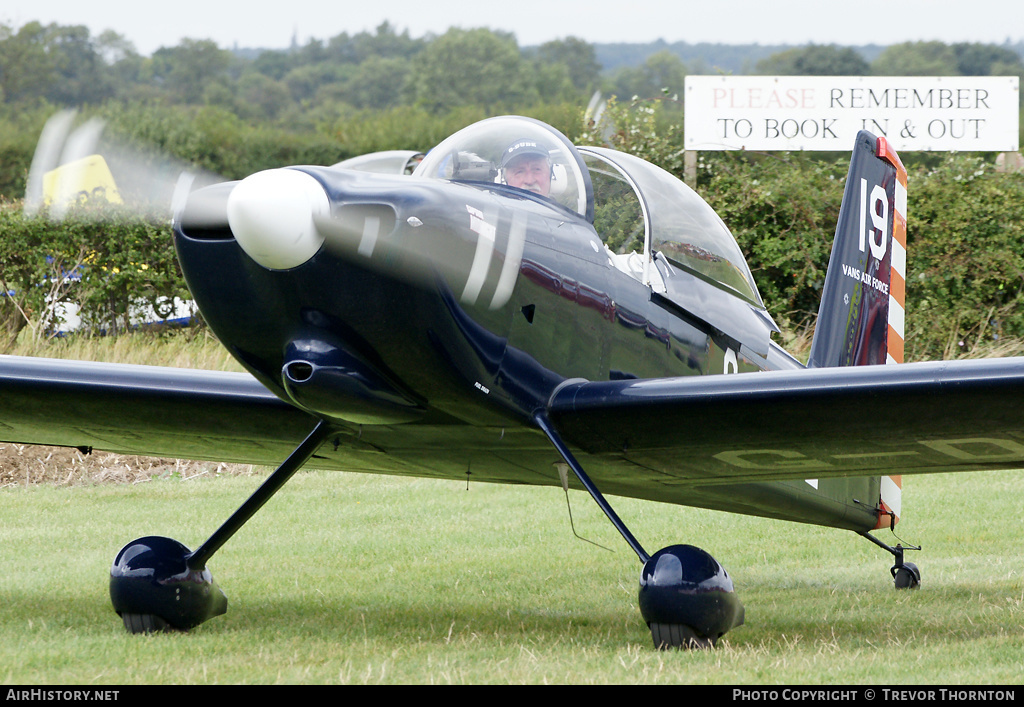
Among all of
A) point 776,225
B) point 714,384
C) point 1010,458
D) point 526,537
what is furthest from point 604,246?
point 776,225

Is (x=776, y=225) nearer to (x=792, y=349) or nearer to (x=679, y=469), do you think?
(x=792, y=349)

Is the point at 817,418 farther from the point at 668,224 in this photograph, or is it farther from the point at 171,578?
the point at 171,578

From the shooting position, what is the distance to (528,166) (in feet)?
14.5

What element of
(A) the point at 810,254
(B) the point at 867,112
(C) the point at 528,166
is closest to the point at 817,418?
(C) the point at 528,166

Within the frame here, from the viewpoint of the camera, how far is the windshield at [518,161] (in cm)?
440

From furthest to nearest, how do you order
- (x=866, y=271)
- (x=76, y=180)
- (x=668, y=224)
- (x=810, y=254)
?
(x=810, y=254) → (x=866, y=271) → (x=668, y=224) → (x=76, y=180)

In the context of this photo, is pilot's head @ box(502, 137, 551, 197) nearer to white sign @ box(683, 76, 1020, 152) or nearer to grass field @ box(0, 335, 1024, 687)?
grass field @ box(0, 335, 1024, 687)

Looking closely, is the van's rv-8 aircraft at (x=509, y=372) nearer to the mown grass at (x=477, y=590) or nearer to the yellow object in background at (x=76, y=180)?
the mown grass at (x=477, y=590)

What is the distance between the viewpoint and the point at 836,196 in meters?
13.8

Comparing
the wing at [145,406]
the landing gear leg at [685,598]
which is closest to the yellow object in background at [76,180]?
the wing at [145,406]

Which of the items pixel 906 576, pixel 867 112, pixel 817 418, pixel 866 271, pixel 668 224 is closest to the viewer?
pixel 817 418

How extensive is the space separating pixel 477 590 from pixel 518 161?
9.29 ft

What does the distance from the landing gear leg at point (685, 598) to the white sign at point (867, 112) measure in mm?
11245

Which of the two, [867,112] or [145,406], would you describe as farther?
[867,112]
